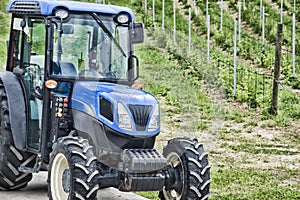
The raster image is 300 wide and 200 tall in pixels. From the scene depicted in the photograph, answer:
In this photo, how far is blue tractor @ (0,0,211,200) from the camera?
24.8 feet

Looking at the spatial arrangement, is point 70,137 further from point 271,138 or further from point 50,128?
point 271,138

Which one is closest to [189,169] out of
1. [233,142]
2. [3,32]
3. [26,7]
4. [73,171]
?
[73,171]

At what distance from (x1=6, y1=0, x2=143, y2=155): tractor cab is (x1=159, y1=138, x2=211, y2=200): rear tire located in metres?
1.21

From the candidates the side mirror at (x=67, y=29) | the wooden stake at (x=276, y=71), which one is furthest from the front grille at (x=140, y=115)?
the wooden stake at (x=276, y=71)

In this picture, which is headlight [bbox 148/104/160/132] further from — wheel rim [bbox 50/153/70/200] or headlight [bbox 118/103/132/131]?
wheel rim [bbox 50/153/70/200]

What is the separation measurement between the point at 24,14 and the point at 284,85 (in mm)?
10959

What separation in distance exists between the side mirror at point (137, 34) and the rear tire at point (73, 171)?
5.40 ft

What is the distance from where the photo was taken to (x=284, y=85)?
A: 18.7 meters

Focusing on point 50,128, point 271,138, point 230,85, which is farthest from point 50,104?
point 230,85

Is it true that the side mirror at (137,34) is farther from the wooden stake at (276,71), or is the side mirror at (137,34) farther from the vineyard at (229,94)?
the wooden stake at (276,71)

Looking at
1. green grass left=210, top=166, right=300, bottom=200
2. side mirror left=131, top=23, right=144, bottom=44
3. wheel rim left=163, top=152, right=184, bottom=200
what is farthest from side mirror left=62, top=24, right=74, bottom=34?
green grass left=210, top=166, right=300, bottom=200

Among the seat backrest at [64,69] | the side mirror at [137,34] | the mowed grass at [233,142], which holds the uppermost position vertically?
the side mirror at [137,34]

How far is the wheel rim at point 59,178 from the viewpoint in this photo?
779 cm

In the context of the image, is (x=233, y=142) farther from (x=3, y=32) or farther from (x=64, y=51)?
(x=3, y=32)
